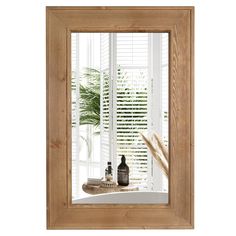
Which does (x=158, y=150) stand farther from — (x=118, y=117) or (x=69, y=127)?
(x=69, y=127)

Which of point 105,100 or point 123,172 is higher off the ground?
point 105,100

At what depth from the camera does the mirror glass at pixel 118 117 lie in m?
1.75

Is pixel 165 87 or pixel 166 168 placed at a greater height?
pixel 165 87

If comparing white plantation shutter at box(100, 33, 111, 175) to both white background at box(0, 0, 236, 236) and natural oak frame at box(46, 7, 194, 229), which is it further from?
white background at box(0, 0, 236, 236)

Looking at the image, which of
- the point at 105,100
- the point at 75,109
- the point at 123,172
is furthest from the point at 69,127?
the point at 123,172

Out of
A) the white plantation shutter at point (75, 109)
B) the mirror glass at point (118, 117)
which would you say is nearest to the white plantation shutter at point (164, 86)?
the mirror glass at point (118, 117)

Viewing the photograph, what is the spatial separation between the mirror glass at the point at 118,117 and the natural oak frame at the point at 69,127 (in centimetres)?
3
